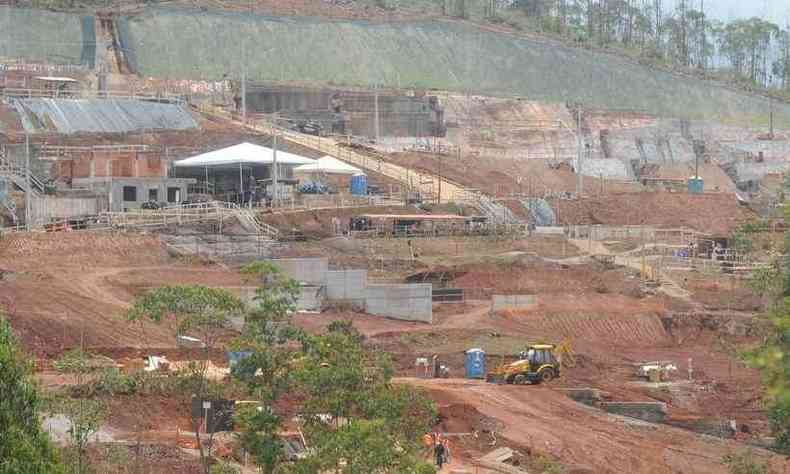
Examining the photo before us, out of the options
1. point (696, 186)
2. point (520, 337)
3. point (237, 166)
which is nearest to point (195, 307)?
point (520, 337)

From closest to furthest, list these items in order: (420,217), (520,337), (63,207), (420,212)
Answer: (520,337) → (63,207) → (420,217) → (420,212)

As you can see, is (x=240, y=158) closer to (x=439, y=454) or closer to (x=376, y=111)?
(x=376, y=111)

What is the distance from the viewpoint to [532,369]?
4088 cm

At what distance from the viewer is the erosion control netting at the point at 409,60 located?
9362 centimetres

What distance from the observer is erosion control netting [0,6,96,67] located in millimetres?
86625

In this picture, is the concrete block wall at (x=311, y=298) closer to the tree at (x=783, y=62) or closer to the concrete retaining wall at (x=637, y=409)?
the concrete retaining wall at (x=637, y=409)

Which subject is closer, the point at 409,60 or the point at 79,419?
the point at 79,419

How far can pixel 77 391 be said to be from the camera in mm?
29203

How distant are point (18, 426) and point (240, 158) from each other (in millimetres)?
43870

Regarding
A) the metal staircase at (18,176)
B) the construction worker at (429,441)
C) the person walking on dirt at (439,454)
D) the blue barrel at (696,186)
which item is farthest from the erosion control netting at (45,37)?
the person walking on dirt at (439,454)

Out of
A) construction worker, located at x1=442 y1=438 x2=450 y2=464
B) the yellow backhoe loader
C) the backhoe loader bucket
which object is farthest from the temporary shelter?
construction worker, located at x1=442 y1=438 x2=450 y2=464

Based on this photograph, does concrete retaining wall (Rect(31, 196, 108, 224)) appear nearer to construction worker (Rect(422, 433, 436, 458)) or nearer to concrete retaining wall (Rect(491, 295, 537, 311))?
concrete retaining wall (Rect(491, 295, 537, 311))

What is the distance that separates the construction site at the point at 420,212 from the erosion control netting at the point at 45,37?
0.61ft

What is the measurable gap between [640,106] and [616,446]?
7346 centimetres
